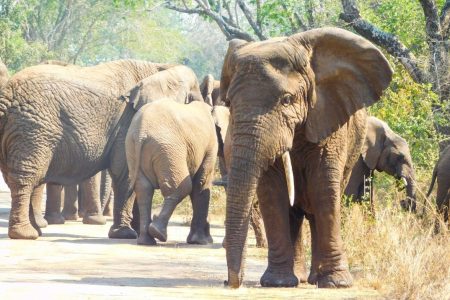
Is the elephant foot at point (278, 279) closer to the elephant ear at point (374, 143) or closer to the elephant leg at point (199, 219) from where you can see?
the elephant leg at point (199, 219)

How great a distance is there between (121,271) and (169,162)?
370 cm

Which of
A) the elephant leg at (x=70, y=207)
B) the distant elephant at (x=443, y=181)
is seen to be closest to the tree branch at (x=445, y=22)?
the distant elephant at (x=443, y=181)

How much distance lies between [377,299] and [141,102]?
26.1 feet

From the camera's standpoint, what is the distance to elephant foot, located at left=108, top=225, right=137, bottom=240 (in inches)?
616

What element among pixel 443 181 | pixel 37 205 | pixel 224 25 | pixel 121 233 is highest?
pixel 224 25

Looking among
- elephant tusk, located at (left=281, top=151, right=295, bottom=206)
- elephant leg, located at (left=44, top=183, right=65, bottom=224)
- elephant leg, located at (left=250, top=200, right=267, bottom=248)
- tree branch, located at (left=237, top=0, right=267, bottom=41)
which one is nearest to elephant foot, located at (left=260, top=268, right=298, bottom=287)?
elephant tusk, located at (left=281, top=151, right=295, bottom=206)

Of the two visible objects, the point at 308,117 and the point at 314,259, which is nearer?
the point at 308,117

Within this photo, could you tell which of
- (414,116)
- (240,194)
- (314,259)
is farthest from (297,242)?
(414,116)

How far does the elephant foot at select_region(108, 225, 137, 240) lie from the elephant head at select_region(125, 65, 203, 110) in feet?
5.47

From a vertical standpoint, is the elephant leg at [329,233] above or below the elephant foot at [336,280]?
above

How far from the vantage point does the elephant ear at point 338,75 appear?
31.8 ft

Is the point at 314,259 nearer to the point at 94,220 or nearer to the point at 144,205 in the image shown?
the point at 144,205

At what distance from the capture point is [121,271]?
11.1 metres

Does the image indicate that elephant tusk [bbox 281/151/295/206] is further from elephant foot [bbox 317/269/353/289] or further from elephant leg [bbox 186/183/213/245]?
elephant leg [bbox 186/183/213/245]
